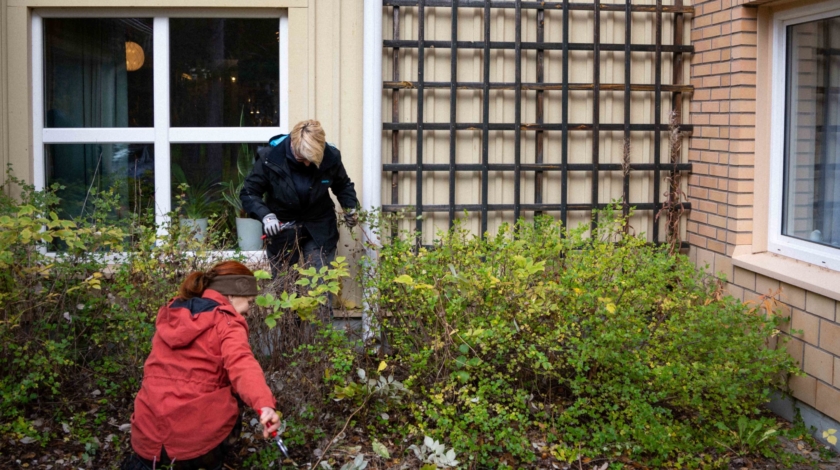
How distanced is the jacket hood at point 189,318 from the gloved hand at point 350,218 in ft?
7.70

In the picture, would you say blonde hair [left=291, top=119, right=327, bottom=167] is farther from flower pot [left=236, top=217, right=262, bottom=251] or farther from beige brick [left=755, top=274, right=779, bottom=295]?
beige brick [left=755, top=274, right=779, bottom=295]

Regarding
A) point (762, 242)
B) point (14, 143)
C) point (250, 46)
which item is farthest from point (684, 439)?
point (14, 143)

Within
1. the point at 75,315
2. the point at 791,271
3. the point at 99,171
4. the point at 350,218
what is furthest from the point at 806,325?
the point at 99,171

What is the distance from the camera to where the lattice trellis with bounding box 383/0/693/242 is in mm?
6484

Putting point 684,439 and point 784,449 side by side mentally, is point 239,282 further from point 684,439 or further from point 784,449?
point 784,449

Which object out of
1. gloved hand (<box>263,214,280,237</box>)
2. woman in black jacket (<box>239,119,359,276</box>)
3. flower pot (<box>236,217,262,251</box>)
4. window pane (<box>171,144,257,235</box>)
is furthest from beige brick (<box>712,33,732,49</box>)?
flower pot (<box>236,217,262,251</box>)

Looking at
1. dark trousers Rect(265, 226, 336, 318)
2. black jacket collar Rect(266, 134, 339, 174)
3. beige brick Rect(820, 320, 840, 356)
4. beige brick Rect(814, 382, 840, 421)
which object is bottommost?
beige brick Rect(814, 382, 840, 421)

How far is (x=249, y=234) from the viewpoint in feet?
21.7

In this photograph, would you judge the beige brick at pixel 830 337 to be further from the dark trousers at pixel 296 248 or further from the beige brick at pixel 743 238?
the dark trousers at pixel 296 248

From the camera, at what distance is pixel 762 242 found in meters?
5.98

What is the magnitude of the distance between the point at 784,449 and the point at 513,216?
2540 mm

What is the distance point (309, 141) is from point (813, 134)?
3122 millimetres

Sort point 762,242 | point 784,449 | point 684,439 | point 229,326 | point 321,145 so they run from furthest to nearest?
point 762,242, point 321,145, point 784,449, point 684,439, point 229,326

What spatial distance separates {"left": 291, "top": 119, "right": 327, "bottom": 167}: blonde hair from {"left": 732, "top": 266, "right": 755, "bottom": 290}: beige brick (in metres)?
2.84
